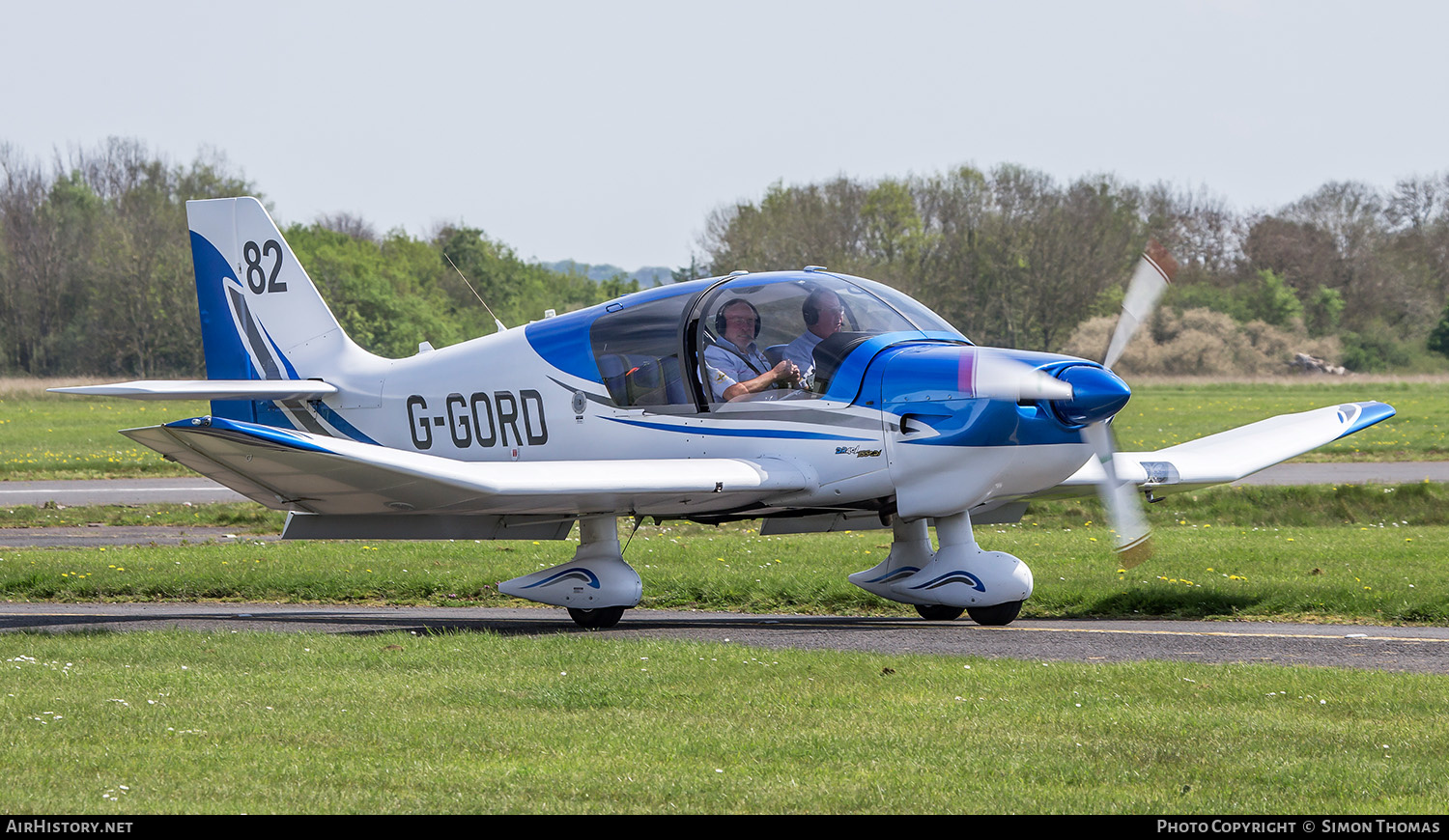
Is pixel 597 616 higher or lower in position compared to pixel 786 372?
lower

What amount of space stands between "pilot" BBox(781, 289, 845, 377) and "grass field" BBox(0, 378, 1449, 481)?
749 inches

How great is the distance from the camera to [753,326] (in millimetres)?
10805

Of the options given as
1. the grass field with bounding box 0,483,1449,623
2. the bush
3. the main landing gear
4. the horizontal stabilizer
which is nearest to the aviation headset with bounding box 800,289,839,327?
the main landing gear

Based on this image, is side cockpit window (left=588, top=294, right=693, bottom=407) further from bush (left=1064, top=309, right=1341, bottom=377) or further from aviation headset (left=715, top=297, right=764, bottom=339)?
bush (left=1064, top=309, right=1341, bottom=377)

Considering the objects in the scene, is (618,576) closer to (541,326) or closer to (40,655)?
(541,326)

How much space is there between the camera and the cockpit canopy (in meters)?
10.7

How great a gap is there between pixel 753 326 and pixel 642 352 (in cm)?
102

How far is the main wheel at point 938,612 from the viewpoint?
1121cm

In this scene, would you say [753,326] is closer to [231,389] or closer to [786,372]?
[786,372]

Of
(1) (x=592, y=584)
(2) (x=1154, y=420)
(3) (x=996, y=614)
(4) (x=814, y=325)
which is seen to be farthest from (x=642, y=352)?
(2) (x=1154, y=420)

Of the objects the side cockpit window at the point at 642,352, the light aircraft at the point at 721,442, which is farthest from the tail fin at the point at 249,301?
the side cockpit window at the point at 642,352

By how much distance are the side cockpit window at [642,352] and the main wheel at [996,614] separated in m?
2.86

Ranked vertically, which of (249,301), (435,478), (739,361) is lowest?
(435,478)
